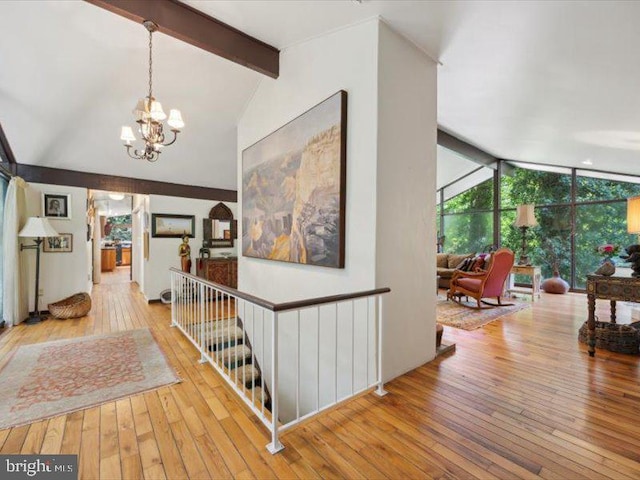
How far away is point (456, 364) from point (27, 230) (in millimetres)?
6248

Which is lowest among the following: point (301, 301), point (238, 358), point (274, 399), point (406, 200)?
point (238, 358)

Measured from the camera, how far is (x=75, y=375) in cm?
278

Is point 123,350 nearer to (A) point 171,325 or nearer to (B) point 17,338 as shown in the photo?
(A) point 171,325

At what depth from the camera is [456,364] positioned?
284 cm

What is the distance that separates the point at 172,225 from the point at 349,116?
17.1 feet

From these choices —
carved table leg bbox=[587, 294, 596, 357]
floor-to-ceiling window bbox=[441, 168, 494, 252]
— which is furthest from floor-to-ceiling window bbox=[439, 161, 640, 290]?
carved table leg bbox=[587, 294, 596, 357]

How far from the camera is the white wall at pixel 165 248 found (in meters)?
6.10

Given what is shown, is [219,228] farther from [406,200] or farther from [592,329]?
[592,329]

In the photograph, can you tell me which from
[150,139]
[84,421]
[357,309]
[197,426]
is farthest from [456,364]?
[150,139]

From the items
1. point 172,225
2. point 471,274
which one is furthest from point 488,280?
point 172,225

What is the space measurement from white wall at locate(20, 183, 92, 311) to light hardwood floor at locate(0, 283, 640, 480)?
3969 millimetres

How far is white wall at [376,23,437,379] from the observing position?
7.91 feet

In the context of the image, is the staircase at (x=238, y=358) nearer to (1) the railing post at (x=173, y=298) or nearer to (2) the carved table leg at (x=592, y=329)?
(1) the railing post at (x=173, y=298)

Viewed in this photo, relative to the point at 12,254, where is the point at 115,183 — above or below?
above
